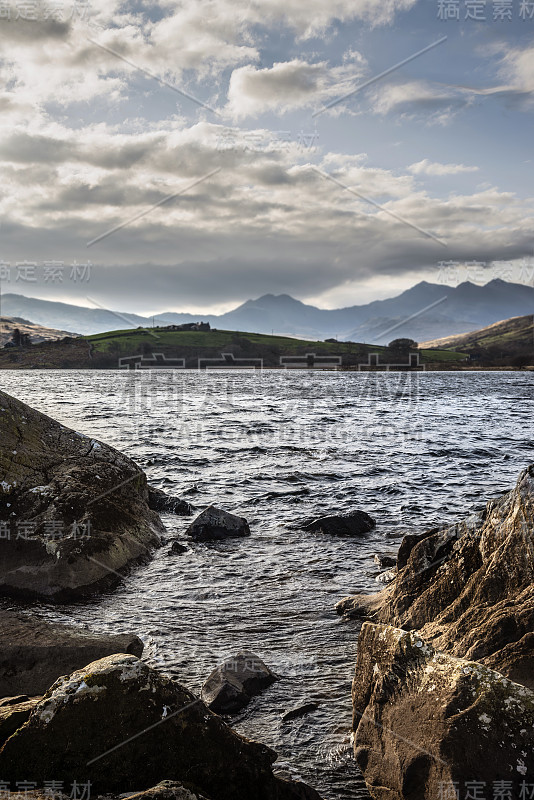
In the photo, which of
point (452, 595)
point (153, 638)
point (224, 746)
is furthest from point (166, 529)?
point (224, 746)

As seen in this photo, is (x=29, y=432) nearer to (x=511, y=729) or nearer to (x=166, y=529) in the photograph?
(x=166, y=529)

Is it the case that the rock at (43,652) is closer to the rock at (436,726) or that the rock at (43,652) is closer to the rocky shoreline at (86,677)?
the rocky shoreline at (86,677)

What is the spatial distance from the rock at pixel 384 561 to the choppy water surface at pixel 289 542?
0.25m

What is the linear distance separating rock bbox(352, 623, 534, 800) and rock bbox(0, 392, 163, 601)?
7.53 metres

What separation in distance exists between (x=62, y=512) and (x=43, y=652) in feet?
17.5

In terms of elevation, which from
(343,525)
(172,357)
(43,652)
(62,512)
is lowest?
(343,525)

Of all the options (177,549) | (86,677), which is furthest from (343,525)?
(86,677)

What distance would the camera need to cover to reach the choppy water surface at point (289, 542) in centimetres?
841

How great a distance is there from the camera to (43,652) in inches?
313

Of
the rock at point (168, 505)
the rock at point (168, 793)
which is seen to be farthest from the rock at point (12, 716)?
the rock at point (168, 505)

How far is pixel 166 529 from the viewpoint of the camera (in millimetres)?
16969

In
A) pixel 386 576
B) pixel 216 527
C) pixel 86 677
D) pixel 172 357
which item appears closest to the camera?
pixel 86 677

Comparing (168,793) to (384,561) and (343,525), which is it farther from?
(343,525)

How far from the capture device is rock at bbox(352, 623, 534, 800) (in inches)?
213
